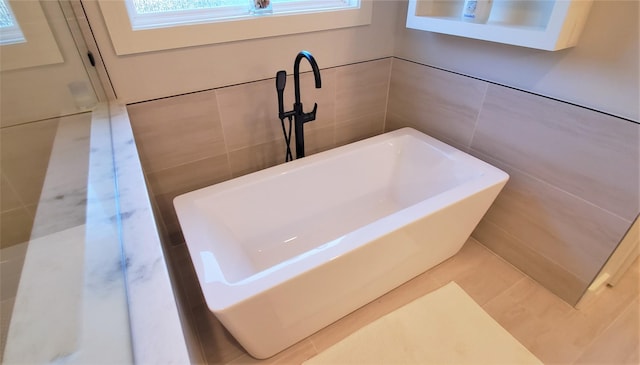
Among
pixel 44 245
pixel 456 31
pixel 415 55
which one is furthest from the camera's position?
pixel 415 55

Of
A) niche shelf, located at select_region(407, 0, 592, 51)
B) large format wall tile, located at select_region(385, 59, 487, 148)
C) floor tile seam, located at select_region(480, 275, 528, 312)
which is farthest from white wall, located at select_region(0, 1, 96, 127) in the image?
floor tile seam, located at select_region(480, 275, 528, 312)

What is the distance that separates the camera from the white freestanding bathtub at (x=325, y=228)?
3.28 ft

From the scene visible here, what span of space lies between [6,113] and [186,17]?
0.77 meters

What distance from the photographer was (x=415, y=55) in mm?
1766

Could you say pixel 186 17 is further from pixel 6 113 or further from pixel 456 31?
pixel 456 31

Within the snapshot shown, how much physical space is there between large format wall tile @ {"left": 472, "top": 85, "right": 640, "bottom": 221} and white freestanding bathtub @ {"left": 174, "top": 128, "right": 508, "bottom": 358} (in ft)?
0.51

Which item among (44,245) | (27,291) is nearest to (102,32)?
(44,245)

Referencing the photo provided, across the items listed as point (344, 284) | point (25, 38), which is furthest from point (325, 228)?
point (25, 38)

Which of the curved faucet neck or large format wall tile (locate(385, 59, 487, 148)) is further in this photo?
large format wall tile (locate(385, 59, 487, 148))

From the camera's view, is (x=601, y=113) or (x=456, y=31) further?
(x=456, y=31)

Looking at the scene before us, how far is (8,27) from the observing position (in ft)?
3.61

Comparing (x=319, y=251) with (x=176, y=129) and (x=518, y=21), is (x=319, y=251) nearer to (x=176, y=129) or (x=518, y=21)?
(x=176, y=129)

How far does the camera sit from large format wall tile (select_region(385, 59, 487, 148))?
1584 millimetres

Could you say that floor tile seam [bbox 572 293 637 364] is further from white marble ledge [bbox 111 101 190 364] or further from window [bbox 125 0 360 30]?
window [bbox 125 0 360 30]
